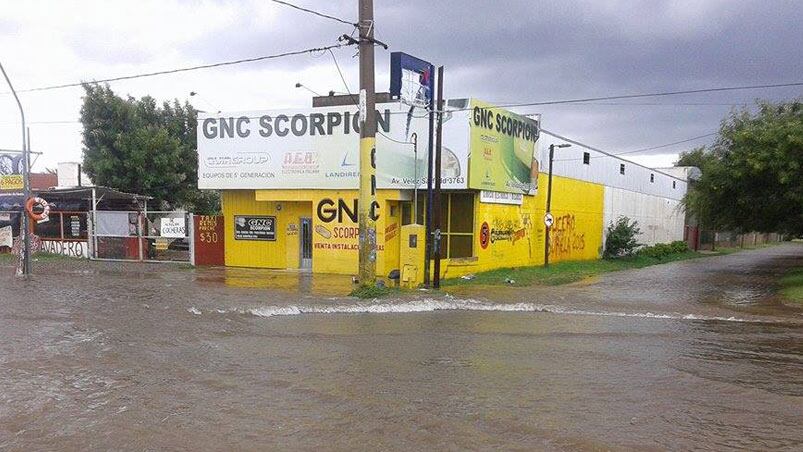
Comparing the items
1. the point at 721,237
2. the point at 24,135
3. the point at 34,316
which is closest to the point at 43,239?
the point at 24,135

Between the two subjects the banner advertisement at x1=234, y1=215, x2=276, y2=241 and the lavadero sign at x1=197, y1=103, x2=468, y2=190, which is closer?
the lavadero sign at x1=197, y1=103, x2=468, y2=190

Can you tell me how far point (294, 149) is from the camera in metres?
22.2

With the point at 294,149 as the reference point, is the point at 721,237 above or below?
below

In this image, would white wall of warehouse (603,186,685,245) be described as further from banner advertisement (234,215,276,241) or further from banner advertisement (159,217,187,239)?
banner advertisement (159,217,187,239)

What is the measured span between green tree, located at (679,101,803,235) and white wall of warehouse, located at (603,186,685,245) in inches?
334

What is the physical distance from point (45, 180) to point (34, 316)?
36438 mm

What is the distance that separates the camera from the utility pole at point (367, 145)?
15.1 m

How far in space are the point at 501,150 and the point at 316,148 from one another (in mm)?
6354

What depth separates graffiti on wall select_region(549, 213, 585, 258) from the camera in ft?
89.2

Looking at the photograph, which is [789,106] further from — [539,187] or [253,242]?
[253,242]

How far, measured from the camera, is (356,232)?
21.4m

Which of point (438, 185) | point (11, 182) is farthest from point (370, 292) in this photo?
point (11, 182)

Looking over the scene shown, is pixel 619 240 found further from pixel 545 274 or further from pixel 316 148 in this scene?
pixel 316 148

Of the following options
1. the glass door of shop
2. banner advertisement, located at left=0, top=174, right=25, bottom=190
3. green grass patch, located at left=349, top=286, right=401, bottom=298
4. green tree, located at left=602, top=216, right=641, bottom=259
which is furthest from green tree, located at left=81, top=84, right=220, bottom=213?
green tree, located at left=602, top=216, right=641, bottom=259
